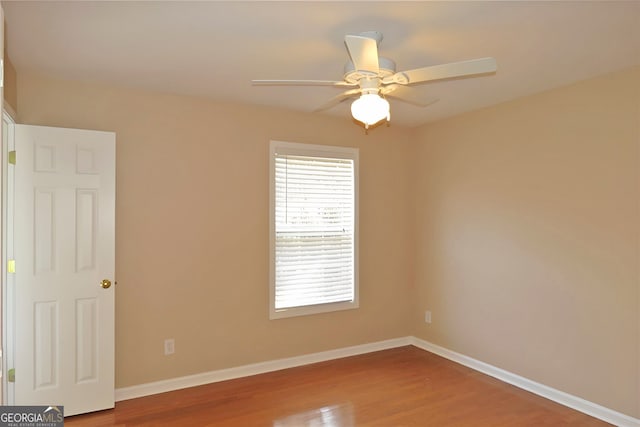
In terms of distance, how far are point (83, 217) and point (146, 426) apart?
158cm

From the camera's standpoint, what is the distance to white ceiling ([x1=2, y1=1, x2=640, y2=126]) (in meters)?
2.17

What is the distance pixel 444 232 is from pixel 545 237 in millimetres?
1133

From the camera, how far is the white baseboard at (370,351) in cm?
313

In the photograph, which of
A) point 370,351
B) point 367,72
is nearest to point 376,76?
point 367,72

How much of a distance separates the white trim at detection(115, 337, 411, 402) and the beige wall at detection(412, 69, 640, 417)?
623 mm

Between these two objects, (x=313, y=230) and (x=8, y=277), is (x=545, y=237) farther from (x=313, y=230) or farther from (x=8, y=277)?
(x=8, y=277)

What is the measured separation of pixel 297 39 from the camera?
2506mm

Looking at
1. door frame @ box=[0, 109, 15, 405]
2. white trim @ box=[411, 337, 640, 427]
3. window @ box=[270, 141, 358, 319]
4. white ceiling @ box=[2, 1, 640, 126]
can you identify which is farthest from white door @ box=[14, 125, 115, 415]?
white trim @ box=[411, 337, 640, 427]

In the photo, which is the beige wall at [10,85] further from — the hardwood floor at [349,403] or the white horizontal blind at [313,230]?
the hardwood floor at [349,403]

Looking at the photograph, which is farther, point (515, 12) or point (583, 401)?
point (583, 401)

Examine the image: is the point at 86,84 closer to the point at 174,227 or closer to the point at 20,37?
the point at 20,37

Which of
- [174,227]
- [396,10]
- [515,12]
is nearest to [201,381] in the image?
[174,227]

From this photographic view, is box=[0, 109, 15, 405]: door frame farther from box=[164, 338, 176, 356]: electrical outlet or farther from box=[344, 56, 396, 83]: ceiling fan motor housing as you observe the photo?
box=[344, 56, 396, 83]: ceiling fan motor housing

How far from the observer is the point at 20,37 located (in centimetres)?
248
